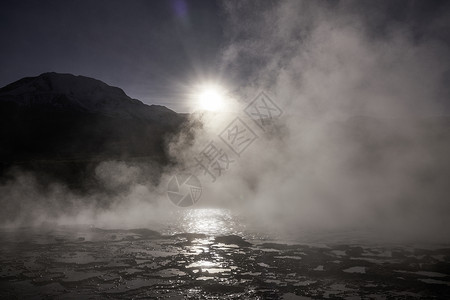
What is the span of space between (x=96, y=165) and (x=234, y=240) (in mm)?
16924

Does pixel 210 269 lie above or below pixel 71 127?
below

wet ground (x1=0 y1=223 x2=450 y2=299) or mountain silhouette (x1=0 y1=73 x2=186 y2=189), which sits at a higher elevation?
mountain silhouette (x1=0 y1=73 x2=186 y2=189)

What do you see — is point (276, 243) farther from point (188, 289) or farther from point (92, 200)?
point (92, 200)

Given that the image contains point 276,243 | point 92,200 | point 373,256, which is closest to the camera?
point 373,256

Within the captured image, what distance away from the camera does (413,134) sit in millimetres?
20000

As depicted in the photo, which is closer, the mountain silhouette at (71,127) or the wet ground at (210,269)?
the wet ground at (210,269)

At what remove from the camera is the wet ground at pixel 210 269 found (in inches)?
200

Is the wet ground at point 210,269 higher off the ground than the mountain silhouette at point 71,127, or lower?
lower

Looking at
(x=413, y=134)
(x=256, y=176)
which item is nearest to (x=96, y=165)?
(x=256, y=176)

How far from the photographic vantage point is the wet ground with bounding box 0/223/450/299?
16.7 feet

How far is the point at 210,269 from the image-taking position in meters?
6.25

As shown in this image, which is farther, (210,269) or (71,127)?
(71,127)

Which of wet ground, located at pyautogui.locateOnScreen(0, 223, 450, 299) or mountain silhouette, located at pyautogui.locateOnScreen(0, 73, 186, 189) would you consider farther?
mountain silhouette, located at pyautogui.locateOnScreen(0, 73, 186, 189)

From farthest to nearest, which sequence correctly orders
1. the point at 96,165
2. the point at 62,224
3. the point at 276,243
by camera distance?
the point at 96,165, the point at 62,224, the point at 276,243
